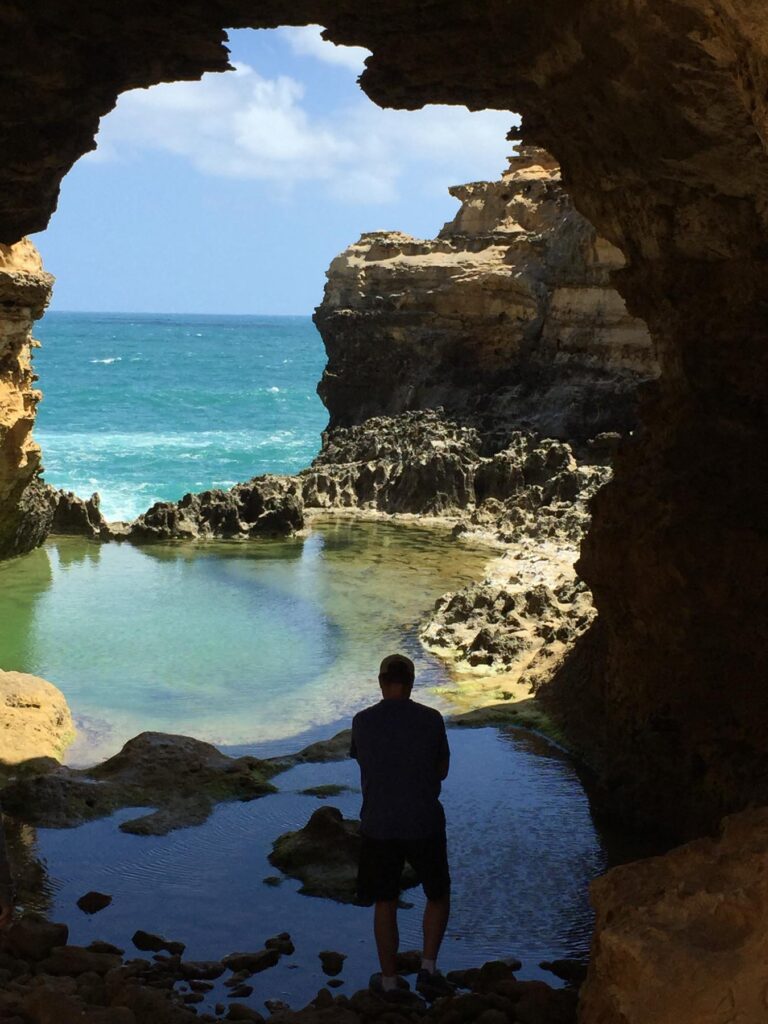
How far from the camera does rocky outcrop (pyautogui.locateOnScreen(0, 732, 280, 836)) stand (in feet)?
26.6

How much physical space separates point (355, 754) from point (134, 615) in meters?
11.3

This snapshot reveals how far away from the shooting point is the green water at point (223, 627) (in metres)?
12.1

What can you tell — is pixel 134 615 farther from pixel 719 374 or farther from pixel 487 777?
pixel 719 374

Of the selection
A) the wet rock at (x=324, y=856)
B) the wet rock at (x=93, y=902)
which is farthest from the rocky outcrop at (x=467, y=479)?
the wet rock at (x=93, y=902)

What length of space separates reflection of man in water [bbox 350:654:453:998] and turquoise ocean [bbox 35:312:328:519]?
28.5 meters

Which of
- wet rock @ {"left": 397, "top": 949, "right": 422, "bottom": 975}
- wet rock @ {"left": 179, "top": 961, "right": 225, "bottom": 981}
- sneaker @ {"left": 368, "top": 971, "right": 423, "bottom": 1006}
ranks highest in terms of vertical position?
sneaker @ {"left": 368, "top": 971, "right": 423, "bottom": 1006}

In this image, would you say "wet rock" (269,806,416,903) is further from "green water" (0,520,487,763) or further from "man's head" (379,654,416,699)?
"green water" (0,520,487,763)

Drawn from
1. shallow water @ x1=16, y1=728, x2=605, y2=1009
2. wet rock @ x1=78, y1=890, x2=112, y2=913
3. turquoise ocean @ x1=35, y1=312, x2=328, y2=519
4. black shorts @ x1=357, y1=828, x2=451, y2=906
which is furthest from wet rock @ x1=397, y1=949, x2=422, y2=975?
turquoise ocean @ x1=35, y1=312, x2=328, y2=519

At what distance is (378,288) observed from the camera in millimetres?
34656

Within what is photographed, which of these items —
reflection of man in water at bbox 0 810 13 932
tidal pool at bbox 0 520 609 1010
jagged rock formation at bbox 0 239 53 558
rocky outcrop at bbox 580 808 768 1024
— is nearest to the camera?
rocky outcrop at bbox 580 808 768 1024

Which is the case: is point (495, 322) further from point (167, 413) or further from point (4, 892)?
point (167, 413)

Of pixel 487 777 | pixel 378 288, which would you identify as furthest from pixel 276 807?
pixel 378 288

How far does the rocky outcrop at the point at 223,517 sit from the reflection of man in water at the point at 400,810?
17.8 meters

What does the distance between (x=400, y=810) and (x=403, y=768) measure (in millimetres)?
179
